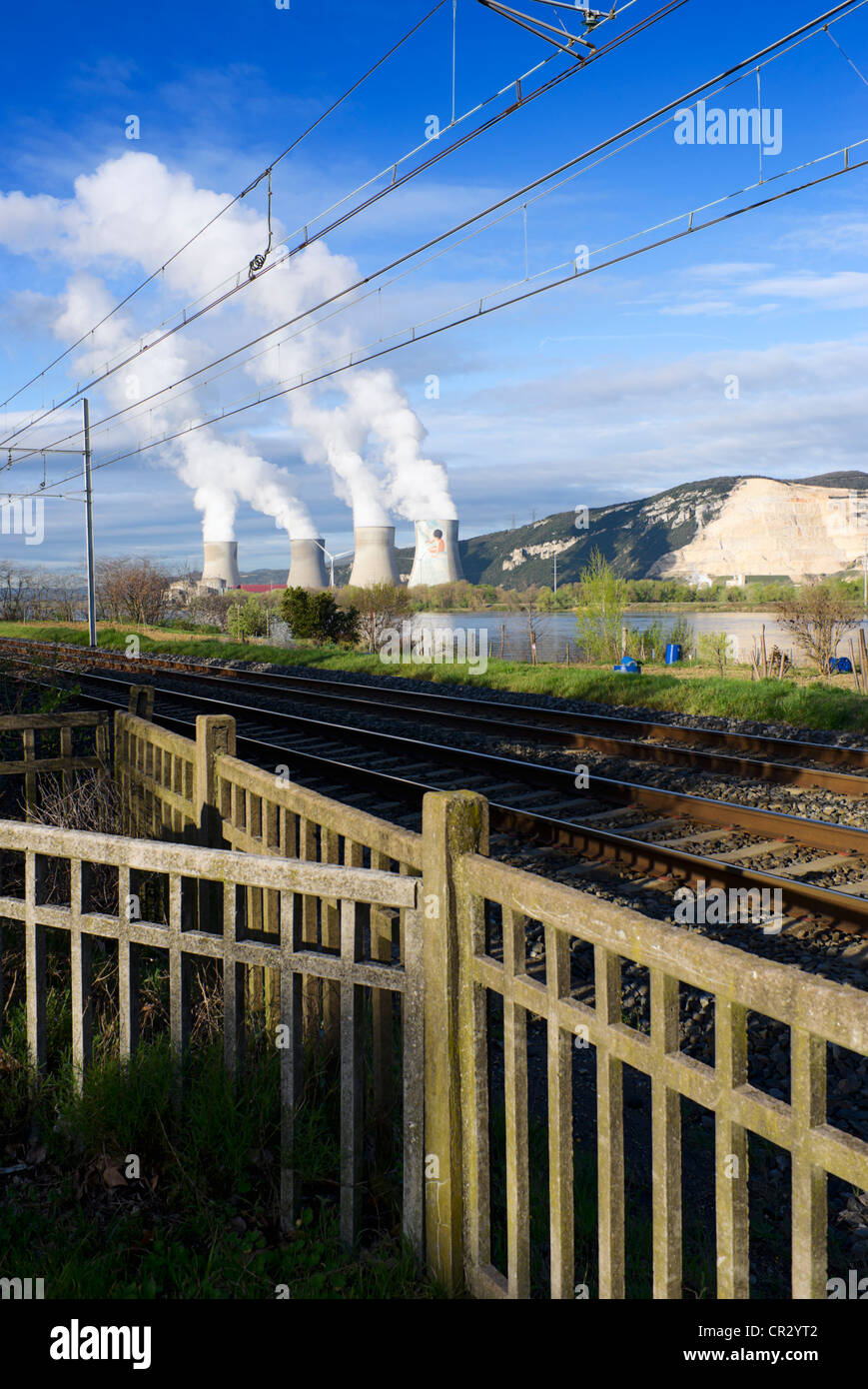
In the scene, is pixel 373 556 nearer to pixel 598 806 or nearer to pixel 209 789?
pixel 598 806

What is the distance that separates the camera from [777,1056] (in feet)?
13.6

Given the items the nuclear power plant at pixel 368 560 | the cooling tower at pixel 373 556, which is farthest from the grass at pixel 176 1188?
the cooling tower at pixel 373 556

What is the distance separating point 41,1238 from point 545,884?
193cm

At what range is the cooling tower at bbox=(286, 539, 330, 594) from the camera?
72938mm

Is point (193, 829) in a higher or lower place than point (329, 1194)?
higher

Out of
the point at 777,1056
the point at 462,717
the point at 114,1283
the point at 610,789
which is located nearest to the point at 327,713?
the point at 462,717

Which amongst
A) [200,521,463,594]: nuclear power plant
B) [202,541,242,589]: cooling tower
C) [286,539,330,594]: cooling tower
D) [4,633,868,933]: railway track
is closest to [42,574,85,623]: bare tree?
[202,541,242,589]: cooling tower

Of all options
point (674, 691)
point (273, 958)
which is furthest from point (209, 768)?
point (674, 691)

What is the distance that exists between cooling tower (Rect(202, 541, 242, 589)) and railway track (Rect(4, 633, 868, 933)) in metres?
64.4

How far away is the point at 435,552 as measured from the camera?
8069 centimetres

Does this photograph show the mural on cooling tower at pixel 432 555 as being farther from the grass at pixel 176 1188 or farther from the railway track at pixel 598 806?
the grass at pixel 176 1188

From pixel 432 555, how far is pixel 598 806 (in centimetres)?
7356

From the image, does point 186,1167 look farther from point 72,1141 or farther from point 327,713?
point 327,713

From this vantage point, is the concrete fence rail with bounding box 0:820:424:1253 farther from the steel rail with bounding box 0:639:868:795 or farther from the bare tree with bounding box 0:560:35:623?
the bare tree with bounding box 0:560:35:623
